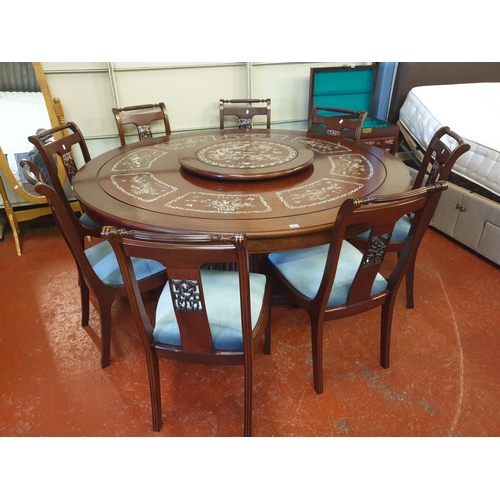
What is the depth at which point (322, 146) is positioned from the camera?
7.07ft

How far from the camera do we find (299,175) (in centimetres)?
172

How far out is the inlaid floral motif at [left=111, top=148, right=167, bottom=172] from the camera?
186 cm

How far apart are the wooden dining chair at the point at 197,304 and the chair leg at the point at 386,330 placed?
0.52 m

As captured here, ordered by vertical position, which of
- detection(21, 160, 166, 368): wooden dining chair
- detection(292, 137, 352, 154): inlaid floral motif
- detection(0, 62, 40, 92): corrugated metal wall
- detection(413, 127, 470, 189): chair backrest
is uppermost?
detection(0, 62, 40, 92): corrugated metal wall

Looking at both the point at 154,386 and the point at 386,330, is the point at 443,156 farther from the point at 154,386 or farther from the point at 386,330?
the point at 154,386

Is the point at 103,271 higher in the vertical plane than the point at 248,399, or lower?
higher

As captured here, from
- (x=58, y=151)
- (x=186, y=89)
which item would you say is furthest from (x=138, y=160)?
(x=186, y=89)

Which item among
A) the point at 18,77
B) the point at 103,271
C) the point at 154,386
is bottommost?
the point at 154,386

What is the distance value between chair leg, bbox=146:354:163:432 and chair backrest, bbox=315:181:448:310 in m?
0.63

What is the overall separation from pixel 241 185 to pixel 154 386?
2.95 feet

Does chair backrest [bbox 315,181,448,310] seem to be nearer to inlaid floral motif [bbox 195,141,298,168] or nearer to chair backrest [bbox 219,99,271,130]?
inlaid floral motif [bbox 195,141,298,168]

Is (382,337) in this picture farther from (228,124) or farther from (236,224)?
(228,124)

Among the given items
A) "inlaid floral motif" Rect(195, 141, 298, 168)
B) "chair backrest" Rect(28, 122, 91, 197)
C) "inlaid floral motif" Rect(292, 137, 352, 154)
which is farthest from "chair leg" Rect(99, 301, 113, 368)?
"inlaid floral motif" Rect(292, 137, 352, 154)
